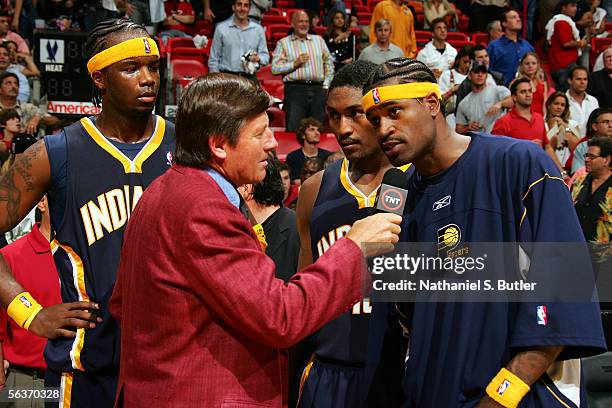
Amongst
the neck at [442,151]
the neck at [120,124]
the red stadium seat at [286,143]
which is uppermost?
the neck at [442,151]

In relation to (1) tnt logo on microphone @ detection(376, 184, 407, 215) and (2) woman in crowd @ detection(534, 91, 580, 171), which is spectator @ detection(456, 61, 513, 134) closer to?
(2) woman in crowd @ detection(534, 91, 580, 171)

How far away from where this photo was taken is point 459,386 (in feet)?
9.14

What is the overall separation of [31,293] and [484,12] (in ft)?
42.5

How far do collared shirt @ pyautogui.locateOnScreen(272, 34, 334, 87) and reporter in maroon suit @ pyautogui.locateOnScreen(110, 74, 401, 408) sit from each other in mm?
9493

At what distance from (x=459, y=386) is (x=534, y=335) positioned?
0.32 meters

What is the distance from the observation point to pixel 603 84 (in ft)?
42.9

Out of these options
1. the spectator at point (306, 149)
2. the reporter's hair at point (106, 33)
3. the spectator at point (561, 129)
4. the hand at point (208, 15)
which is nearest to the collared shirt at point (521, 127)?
the spectator at point (561, 129)

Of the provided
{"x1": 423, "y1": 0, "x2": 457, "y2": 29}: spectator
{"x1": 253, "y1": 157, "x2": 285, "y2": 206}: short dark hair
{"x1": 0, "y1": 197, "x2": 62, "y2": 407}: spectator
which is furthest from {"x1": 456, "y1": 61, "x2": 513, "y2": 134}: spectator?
{"x1": 0, "y1": 197, "x2": 62, "y2": 407}: spectator

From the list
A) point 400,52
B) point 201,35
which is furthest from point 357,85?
point 201,35

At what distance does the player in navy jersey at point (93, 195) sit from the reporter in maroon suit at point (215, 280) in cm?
97

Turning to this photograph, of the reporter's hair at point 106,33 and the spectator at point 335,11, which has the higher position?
the reporter's hair at point 106,33

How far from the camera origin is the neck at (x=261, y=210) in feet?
17.1

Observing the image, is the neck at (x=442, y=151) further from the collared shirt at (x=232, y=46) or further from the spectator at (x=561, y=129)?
the collared shirt at (x=232, y=46)

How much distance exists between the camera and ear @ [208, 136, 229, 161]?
2518mm
